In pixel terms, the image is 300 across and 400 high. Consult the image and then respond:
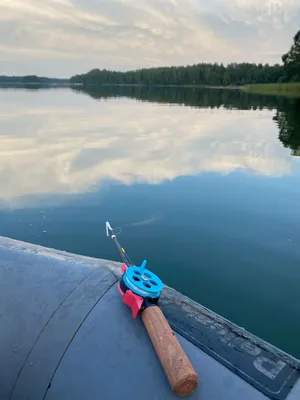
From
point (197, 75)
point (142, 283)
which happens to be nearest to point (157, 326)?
point (142, 283)

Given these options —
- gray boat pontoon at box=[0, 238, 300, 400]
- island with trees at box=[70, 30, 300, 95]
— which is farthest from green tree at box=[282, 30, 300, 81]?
gray boat pontoon at box=[0, 238, 300, 400]

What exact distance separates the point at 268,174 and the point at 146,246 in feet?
24.3

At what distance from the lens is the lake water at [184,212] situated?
6.38 m

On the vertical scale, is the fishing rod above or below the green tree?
below

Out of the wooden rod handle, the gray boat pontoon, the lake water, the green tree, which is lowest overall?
the lake water

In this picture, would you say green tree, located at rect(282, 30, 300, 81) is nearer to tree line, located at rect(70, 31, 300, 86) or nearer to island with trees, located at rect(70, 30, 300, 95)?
island with trees, located at rect(70, 30, 300, 95)

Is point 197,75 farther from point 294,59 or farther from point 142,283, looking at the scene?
point 142,283

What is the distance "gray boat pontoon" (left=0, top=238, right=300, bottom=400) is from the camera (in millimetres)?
2209

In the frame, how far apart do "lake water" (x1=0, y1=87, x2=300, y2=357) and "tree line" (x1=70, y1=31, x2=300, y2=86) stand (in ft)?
411

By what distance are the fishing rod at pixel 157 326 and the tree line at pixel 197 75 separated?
450ft

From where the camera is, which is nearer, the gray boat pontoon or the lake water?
the gray boat pontoon

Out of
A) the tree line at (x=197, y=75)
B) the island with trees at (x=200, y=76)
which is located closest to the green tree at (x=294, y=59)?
the island with trees at (x=200, y=76)

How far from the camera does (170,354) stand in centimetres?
217

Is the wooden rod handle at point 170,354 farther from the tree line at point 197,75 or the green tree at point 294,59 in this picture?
the tree line at point 197,75
